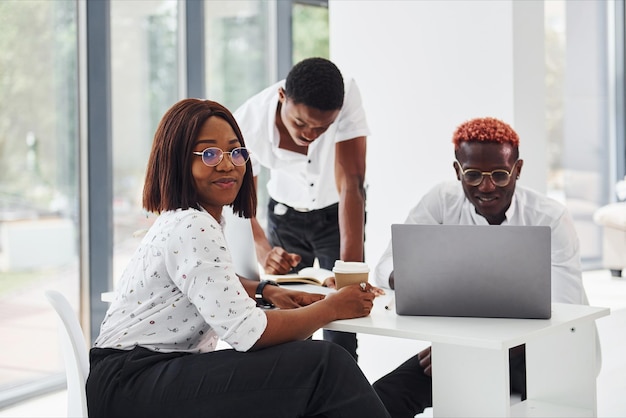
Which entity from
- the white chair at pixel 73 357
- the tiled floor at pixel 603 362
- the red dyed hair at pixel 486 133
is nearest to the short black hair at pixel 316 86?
the red dyed hair at pixel 486 133

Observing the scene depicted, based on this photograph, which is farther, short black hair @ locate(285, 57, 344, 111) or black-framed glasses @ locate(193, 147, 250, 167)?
short black hair @ locate(285, 57, 344, 111)

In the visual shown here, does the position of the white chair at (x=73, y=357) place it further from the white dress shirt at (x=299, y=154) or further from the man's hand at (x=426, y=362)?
the white dress shirt at (x=299, y=154)

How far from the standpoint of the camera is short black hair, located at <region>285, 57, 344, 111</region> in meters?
2.64

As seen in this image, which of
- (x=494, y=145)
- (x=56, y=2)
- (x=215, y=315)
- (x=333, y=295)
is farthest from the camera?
(x=56, y=2)

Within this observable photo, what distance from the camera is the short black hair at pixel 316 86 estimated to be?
8.66 ft

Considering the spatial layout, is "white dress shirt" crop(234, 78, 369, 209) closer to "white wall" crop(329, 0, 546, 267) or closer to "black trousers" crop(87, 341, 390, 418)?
"white wall" crop(329, 0, 546, 267)

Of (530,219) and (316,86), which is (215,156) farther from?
(530,219)

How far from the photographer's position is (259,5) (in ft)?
16.8

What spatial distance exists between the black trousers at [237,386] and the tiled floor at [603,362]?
1640 millimetres

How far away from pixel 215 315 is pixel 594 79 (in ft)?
18.9

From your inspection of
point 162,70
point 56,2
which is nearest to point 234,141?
point 56,2

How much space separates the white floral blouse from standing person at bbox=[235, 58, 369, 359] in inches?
33.0

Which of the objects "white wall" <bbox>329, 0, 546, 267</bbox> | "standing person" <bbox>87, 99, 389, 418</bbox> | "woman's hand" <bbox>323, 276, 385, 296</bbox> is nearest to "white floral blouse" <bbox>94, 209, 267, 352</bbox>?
"standing person" <bbox>87, 99, 389, 418</bbox>

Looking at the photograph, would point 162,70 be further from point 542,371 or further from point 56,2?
point 542,371
